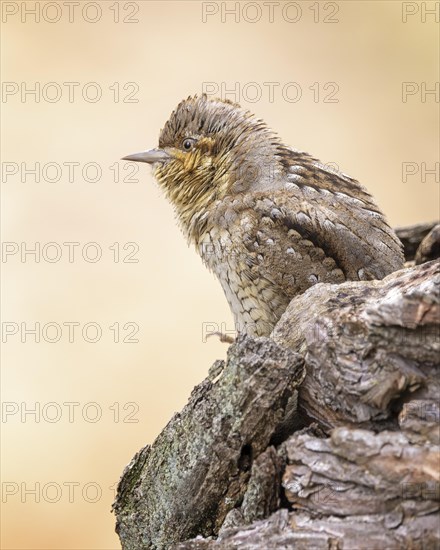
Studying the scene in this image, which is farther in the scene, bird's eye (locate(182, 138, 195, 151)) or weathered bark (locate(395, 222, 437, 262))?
weathered bark (locate(395, 222, 437, 262))

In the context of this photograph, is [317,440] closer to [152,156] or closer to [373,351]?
[373,351]

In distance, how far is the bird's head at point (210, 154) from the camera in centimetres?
401

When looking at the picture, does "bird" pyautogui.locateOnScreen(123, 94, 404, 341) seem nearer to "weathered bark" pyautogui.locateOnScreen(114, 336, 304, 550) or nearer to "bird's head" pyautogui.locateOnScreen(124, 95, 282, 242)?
"bird's head" pyautogui.locateOnScreen(124, 95, 282, 242)

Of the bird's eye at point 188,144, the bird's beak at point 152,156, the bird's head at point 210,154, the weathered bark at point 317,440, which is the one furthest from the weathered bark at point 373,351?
the bird's beak at point 152,156

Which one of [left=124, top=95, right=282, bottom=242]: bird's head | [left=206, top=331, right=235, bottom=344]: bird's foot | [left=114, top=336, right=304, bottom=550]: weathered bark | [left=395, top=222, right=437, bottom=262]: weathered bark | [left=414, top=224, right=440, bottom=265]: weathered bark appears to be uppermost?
[left=124, top=95, right=282, bottom=242]: bird's head

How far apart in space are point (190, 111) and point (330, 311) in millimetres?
1893

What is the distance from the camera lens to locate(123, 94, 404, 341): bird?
3.66 metres

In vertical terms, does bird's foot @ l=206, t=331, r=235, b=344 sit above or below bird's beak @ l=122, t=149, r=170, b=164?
below

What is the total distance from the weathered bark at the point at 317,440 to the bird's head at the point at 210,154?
127cm

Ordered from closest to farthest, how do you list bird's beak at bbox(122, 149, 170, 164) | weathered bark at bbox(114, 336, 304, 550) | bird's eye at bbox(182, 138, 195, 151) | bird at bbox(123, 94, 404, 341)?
weathered bark at bbox(114, 336, 304, 550)
bird at bbox(123, 94, 404, 341)
bird's eye at bbox(182, 138, 195, 151)
bird's beak at bbox(122, 149, 170, 164)

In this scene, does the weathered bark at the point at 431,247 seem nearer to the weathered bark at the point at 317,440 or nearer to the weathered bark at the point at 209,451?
the weathered bark at the point at 317,440

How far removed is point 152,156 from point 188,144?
26 centimetres

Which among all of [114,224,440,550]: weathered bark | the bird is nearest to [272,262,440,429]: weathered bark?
[114,224,440,550]: weathered bark

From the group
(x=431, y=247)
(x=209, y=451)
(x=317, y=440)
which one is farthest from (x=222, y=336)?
(x=317, y=440)
